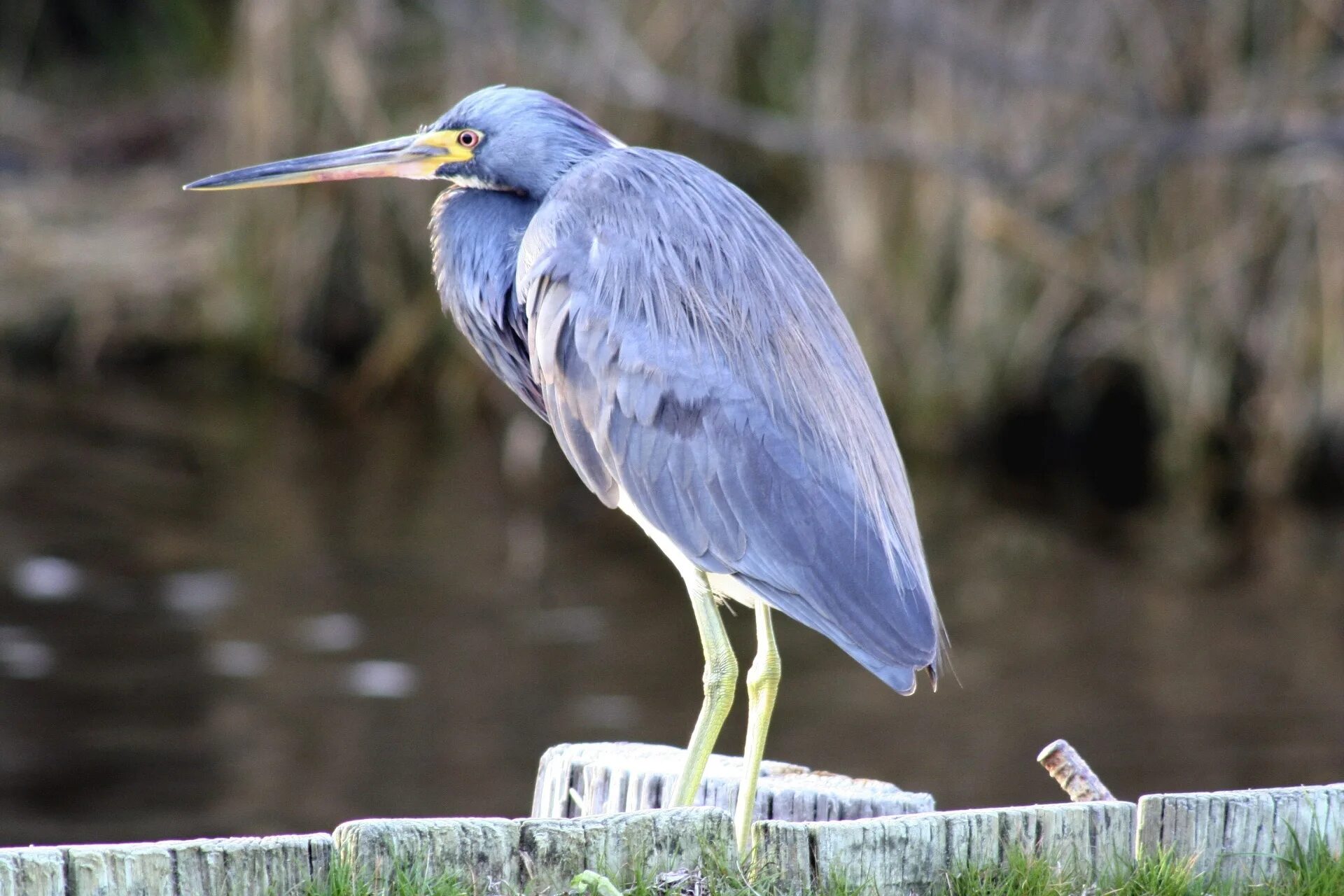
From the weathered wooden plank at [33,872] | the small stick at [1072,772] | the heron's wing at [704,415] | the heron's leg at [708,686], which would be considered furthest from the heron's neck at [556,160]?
the weathered wooden plank at [33,872]

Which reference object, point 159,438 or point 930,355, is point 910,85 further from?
point 159,438

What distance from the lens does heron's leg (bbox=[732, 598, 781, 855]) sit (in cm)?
291

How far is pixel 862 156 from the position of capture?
909 centimetres

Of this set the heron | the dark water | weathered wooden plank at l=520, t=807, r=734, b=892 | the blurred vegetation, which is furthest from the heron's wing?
the blurred vegetation

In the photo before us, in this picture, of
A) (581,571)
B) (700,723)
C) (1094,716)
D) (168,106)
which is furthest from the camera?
(168,106)

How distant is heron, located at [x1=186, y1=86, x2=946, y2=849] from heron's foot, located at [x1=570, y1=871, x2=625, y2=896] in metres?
0.81

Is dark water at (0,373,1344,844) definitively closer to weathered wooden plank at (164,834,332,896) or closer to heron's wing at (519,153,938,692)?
heron's wing at (519,153,938,692)

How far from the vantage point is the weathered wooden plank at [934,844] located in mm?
2291

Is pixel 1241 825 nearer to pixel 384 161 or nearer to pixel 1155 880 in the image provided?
pixel 1155 880

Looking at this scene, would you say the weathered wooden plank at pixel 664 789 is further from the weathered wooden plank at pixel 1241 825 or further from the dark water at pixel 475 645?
the dark water at pixel 475 645

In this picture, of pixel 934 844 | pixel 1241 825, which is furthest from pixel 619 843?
pixel 1241 825

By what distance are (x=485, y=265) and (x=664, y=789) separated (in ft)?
3.65

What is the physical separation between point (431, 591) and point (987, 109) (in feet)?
12.3

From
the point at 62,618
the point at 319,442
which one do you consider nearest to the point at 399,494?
the point at 319,442
